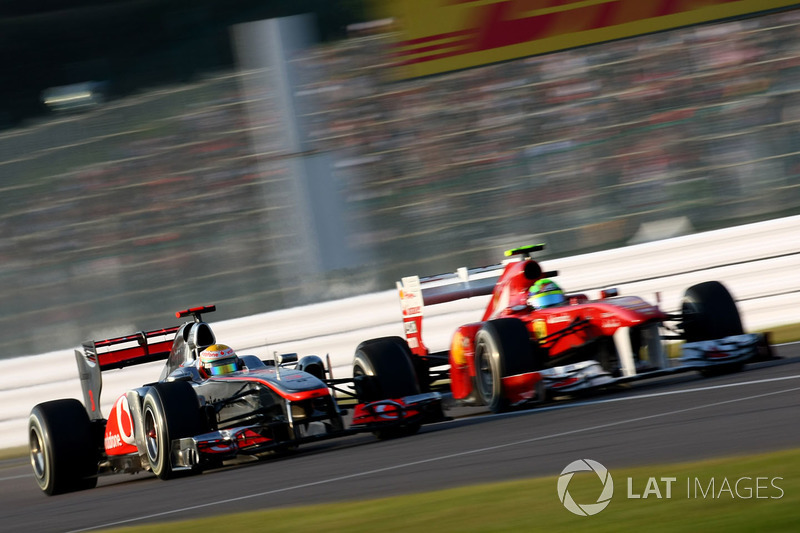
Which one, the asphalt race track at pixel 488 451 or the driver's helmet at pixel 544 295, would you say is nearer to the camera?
the asphalt race track at pixel 488 451

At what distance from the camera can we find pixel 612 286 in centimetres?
1242

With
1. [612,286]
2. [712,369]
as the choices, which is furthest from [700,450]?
[612,286]

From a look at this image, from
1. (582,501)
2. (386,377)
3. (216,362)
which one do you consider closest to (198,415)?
(216,362)

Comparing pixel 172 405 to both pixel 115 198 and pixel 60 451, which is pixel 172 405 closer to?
pixel 60 451

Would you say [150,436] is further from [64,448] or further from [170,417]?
[64,448]

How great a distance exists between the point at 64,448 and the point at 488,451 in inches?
161

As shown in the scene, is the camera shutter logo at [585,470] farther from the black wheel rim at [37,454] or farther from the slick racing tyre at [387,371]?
the black wheel rim at [37,454]

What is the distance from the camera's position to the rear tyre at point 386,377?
368 inches

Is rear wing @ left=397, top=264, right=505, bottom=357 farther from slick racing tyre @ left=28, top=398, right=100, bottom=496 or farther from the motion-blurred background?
slick racing tyre @ left=28, top=398, right=100, bottom=496

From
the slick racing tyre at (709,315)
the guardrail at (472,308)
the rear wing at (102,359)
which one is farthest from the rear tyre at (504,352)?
the guardrail at (472,308)

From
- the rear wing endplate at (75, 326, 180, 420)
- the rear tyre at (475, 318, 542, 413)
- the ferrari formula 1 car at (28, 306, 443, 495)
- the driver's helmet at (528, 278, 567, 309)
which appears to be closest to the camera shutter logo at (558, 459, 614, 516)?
the ferrari formula 1 car at (28, 306, 443, 495)

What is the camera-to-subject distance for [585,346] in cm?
928
